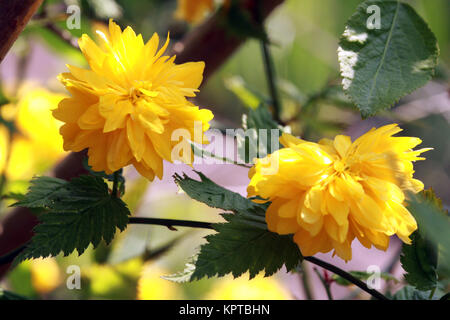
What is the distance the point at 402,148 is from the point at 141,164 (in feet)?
0.36

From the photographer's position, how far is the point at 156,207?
0.54 meters

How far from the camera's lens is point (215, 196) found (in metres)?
0.23

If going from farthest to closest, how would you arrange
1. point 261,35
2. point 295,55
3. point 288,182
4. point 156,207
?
point 295,55, point 156,207, point 261,35, point 288,182

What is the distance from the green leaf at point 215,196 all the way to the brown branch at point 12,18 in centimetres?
10

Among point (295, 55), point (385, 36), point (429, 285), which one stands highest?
point (295, 55)

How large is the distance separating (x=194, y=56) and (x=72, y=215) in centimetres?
21

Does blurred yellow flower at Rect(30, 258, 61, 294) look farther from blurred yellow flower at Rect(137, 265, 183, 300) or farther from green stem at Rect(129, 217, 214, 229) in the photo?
green stem at Rect(129, 217, 214, 229)

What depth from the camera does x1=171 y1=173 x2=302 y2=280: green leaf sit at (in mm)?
209

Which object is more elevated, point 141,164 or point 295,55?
point 295,55

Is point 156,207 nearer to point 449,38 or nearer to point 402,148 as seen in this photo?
point 402,148

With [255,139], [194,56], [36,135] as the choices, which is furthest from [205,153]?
[36,135]

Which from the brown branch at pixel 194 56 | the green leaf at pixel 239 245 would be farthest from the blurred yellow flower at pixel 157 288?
the green leaf at pixel 239 245

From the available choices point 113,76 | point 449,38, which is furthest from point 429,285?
point 449,38

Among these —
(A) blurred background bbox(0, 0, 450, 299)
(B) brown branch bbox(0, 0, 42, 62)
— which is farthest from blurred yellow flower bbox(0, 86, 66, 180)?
(B) brown branch bbox(0, 0, 42, 62)
